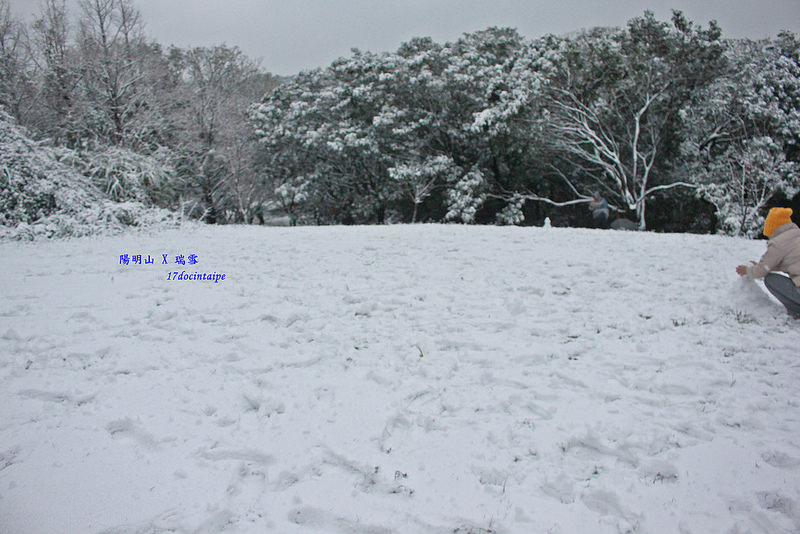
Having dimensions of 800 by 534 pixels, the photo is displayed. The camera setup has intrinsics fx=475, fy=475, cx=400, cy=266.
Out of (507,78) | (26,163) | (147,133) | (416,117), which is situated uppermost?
(507,78)

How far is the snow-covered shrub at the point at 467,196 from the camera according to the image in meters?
21.6

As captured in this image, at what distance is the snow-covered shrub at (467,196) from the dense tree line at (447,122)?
0.10m

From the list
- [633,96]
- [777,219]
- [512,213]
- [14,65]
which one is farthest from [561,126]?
[14,65]

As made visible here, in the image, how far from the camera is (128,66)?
17953 millimetres

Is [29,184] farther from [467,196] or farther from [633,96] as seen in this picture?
[633,96]

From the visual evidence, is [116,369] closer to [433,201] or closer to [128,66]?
[128,66]

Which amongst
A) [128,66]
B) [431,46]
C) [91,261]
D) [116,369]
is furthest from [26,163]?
[431,46]

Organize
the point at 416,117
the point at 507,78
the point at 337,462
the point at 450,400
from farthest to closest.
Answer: the point at 416,117 < the point at 507,78 < the point at 450,400 < the point at 337,462

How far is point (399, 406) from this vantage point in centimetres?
356

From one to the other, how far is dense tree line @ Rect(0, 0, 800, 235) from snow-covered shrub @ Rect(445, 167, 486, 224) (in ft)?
0.32

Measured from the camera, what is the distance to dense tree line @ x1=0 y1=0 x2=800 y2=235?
60.2ft

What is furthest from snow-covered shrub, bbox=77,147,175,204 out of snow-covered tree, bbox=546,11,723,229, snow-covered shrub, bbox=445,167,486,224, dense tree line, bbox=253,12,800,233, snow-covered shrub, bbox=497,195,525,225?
snow-covered tree, bbox=546,11,723,229

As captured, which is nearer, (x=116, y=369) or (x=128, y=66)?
(x=116, y=369)

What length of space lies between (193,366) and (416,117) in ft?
66.7
